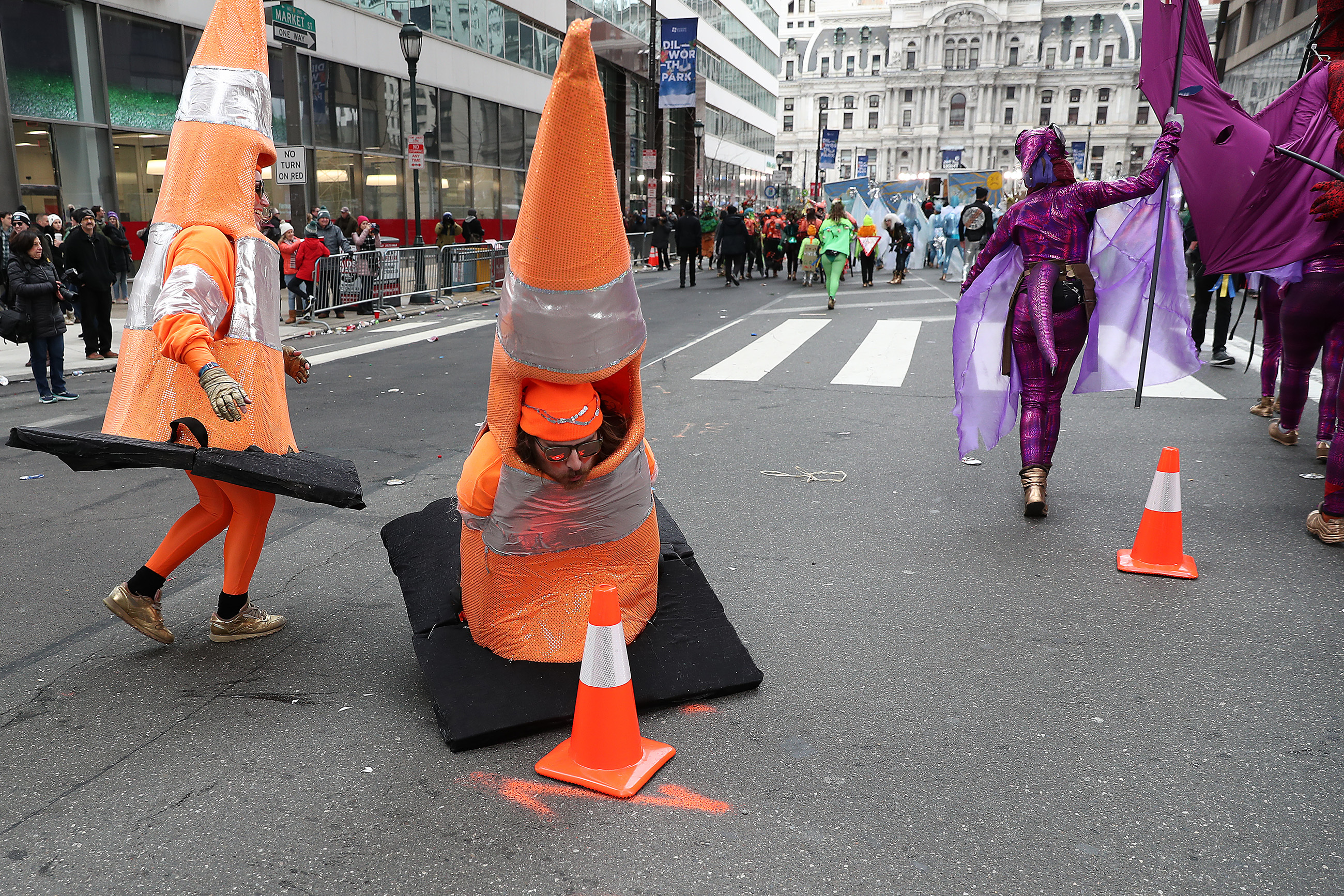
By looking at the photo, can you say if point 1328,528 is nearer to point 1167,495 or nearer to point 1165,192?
point 1167,495

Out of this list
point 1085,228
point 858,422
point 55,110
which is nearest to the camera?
point 1085,228

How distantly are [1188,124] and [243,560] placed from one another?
549 cm

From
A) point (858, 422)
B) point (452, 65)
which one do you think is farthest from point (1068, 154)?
point (452, 65)

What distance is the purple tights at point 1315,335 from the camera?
5898 mm

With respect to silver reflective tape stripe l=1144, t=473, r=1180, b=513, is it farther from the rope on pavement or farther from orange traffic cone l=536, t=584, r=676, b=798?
orange traffic cone l=536, t=584, r=676, b=798

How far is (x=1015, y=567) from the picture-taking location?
4773 millimetres

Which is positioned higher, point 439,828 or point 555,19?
point 555,19

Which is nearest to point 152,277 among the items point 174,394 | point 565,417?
point 174,394

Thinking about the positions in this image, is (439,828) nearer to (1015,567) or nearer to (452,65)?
(1015,567)

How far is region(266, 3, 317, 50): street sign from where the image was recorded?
13594mm

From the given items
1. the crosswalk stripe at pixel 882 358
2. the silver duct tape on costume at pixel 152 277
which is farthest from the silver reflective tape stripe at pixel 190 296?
the crosswalk stripe at pixel 882 358

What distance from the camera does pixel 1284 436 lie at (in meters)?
7.15

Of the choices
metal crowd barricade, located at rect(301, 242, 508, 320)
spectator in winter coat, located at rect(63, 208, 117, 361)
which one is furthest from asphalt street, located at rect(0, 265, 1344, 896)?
metal crowd barricade, located at rect(301, 242, 508, 320)

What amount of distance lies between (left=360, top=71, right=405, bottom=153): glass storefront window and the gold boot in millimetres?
21801
